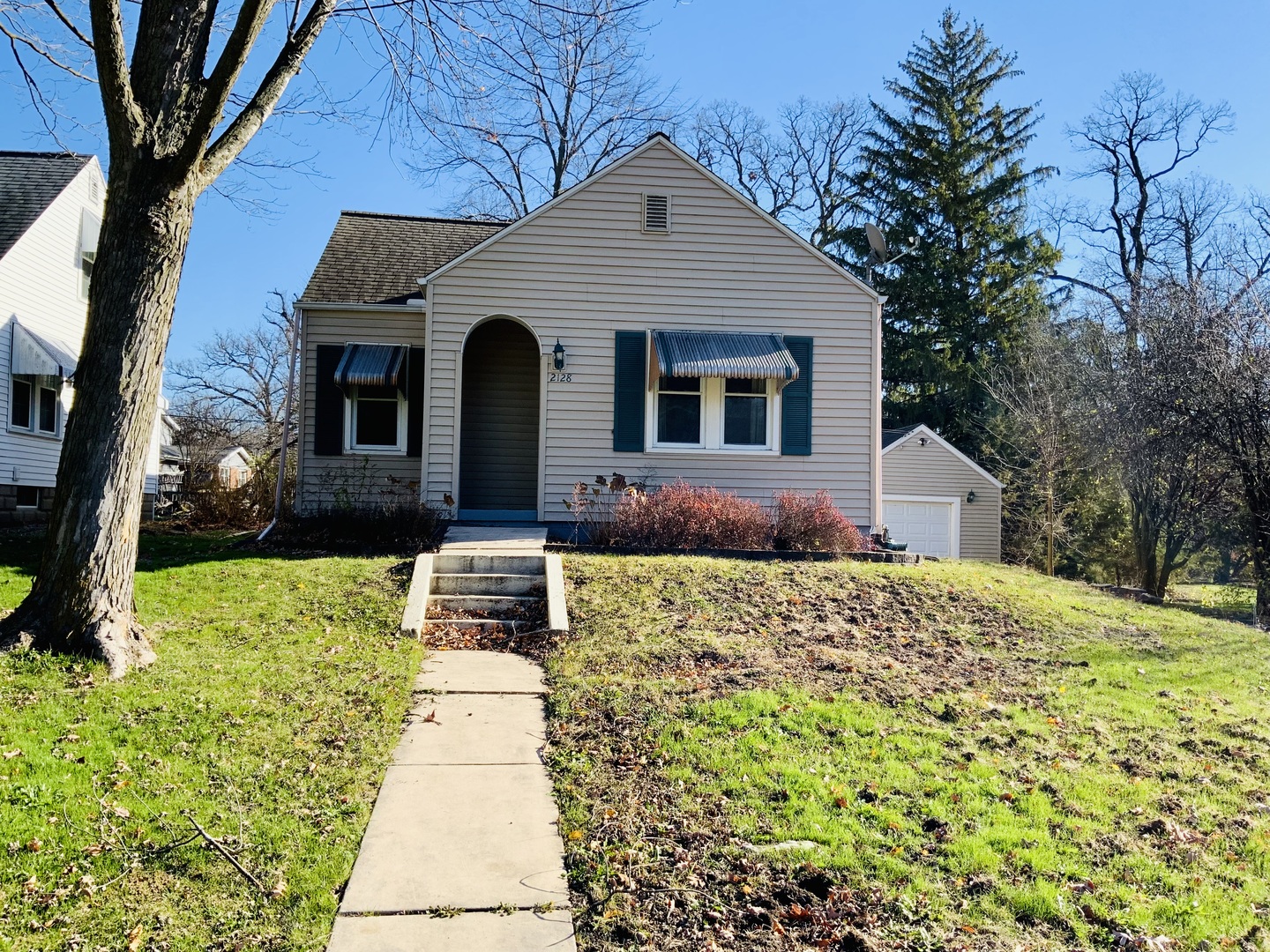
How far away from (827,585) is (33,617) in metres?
7.27

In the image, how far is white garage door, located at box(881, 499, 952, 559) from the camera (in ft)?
74.1

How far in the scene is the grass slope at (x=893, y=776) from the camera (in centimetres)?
357

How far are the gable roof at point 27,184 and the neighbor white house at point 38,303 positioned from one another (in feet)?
0.06

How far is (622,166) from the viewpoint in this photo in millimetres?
13062

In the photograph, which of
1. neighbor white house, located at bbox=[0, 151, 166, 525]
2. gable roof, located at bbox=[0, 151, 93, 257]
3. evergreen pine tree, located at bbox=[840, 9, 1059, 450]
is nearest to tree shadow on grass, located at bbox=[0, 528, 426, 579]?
neighbor white house, located at bbox=[0, 151, 166, 525]

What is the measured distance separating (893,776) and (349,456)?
10.4 m

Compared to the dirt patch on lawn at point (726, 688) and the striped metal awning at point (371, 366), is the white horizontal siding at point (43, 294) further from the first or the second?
the dirt patch on lawn at point (726, 688)

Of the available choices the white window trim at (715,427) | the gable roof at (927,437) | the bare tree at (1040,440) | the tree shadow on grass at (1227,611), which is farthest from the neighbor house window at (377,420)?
the bare tree at (1040,440)

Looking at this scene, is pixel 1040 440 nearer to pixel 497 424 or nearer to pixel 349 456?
pixel 497 424

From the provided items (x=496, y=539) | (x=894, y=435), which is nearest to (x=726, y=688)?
(x=496, y=539)

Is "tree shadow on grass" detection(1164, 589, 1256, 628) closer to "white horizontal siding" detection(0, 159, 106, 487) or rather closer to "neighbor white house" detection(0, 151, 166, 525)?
"neighbor white house" detection(0, 151, 166, 525)

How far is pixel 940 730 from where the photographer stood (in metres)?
5.80

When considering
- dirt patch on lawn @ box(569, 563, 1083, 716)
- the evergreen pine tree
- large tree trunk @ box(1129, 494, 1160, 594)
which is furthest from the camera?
the evergreen pine tree

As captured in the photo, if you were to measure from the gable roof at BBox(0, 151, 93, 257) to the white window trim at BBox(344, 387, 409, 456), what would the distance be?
308 inches
